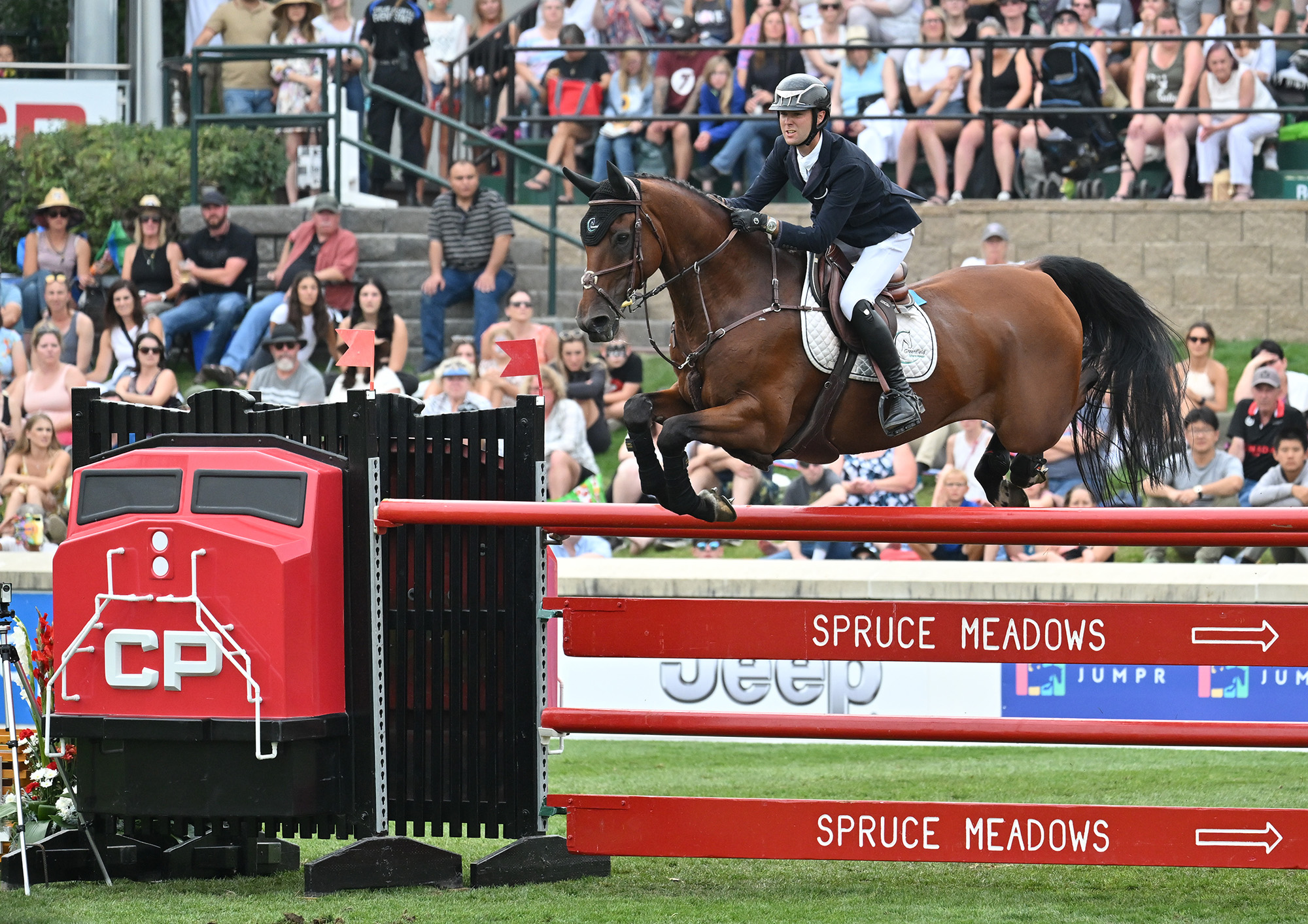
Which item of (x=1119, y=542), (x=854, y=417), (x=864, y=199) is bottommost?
(x=1119, y=542)

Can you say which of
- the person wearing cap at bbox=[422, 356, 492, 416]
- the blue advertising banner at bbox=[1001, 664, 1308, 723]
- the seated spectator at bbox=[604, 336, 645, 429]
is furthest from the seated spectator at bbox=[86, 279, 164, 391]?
the blue advertising banner at bbox=[1001, 664, 1308, 723]

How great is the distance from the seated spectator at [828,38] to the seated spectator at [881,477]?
4029mm

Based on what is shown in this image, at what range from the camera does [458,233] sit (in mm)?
12164

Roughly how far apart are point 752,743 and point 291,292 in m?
4.89

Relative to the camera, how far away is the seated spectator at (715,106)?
42.0 feet

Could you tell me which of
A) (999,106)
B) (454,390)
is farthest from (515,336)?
(999,106)

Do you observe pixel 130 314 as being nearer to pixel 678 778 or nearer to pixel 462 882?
pixel 678 778

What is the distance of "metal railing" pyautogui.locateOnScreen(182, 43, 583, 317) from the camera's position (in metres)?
12.7

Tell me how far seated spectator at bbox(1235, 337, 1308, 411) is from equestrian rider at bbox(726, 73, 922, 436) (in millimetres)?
5098

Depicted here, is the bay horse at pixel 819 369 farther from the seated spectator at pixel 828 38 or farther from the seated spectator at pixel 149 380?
the seated spectator at pixel 828 38

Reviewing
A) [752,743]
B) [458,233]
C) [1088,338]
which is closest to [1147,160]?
[458,233]

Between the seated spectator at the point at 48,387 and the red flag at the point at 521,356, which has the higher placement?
the red flag at the point at 521,356

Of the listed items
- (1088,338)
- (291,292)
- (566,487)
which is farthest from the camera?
(291,292)

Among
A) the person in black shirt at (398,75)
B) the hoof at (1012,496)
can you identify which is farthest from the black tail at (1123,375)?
the person in black shirt at (398,75)
